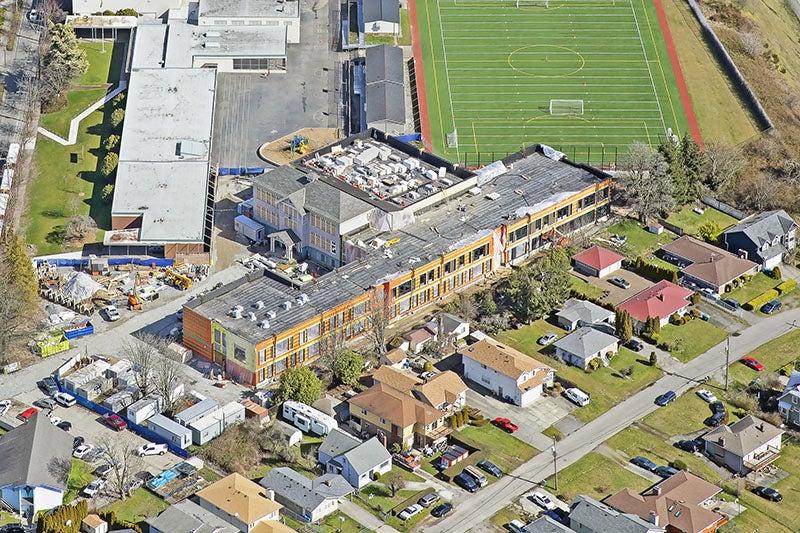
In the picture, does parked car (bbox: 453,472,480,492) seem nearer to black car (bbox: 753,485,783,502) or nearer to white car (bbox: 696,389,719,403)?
black car (bbox: 753,485,783,502)

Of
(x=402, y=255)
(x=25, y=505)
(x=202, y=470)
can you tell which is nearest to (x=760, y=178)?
(x=402, y=255)

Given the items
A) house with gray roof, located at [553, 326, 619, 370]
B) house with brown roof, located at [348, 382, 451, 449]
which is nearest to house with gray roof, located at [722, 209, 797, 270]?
house with gray roof, located at [553, 326, 619, 370]

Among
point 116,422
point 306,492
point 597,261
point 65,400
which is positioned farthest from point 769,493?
point 65,400

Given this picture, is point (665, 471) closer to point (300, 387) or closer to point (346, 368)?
point (346, 368)

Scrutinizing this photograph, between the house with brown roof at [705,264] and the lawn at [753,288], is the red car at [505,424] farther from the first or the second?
the lawn at [753,288]

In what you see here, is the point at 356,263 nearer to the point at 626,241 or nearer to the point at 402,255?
the point at 402,255

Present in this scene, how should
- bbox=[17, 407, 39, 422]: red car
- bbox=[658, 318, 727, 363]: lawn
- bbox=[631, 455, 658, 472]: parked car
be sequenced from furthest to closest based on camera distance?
bbox=[658, 318, 727, 363]: lawn, bbox=[17, 407, 39, 422]: red car, bbox=[631, 455, 658, 472]: parked car

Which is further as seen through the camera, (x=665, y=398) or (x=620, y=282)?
(x=620, y=282)
